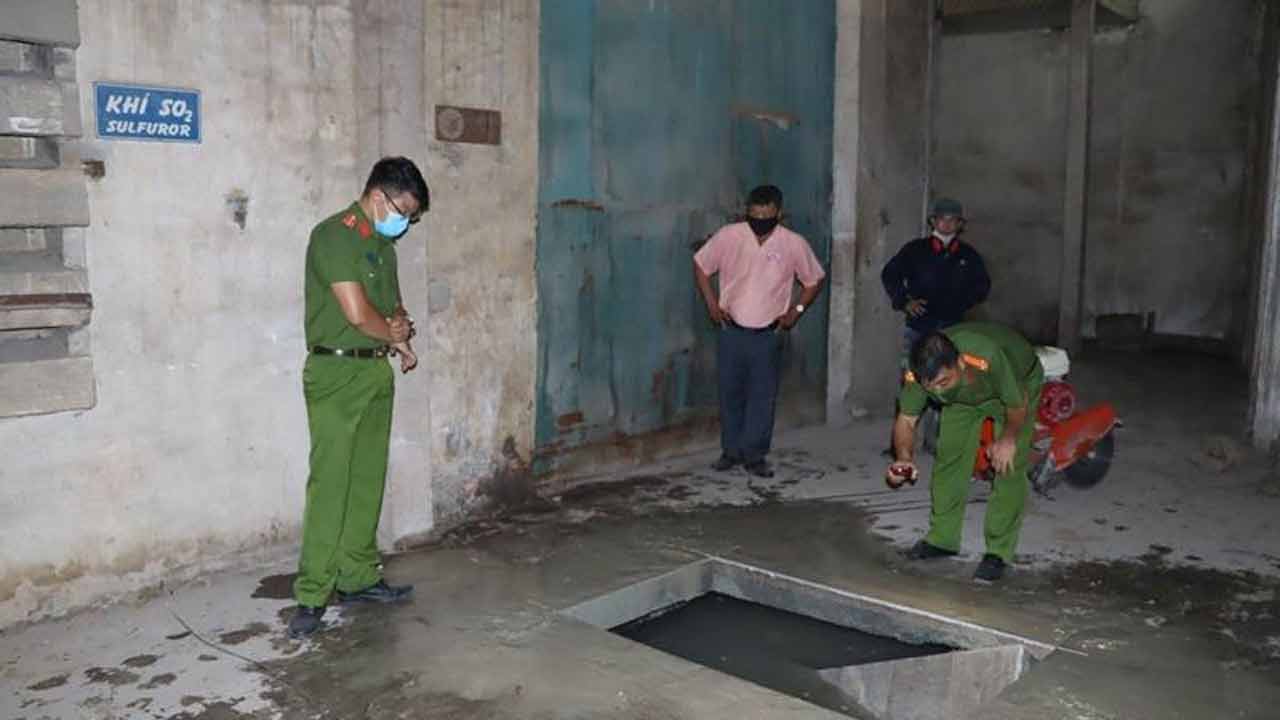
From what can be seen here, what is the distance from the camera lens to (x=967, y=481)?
526cm

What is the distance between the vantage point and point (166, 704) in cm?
360

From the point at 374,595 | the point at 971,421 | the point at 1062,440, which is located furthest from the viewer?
the point at 1062,440

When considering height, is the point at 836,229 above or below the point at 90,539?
above

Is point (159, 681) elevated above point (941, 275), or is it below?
below

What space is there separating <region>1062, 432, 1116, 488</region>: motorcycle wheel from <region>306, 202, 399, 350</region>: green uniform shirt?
4.41 m

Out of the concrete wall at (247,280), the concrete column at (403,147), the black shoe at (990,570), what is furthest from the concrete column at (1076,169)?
the concrete column at (403,147)

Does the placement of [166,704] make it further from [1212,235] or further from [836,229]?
[1212,235]

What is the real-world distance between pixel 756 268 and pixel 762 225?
0.89 feet

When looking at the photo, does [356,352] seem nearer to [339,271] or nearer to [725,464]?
[339,271]

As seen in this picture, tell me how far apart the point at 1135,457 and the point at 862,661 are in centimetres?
373

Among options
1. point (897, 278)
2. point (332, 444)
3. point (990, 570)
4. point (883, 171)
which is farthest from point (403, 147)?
point (883, 171)

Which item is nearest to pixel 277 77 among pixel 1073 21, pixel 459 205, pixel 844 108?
pixel 459 205

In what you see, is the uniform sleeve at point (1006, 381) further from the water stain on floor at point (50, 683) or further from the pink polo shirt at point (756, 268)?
the water stain on floor at point (50, 683)

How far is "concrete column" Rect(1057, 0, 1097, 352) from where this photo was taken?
35.5 feet
